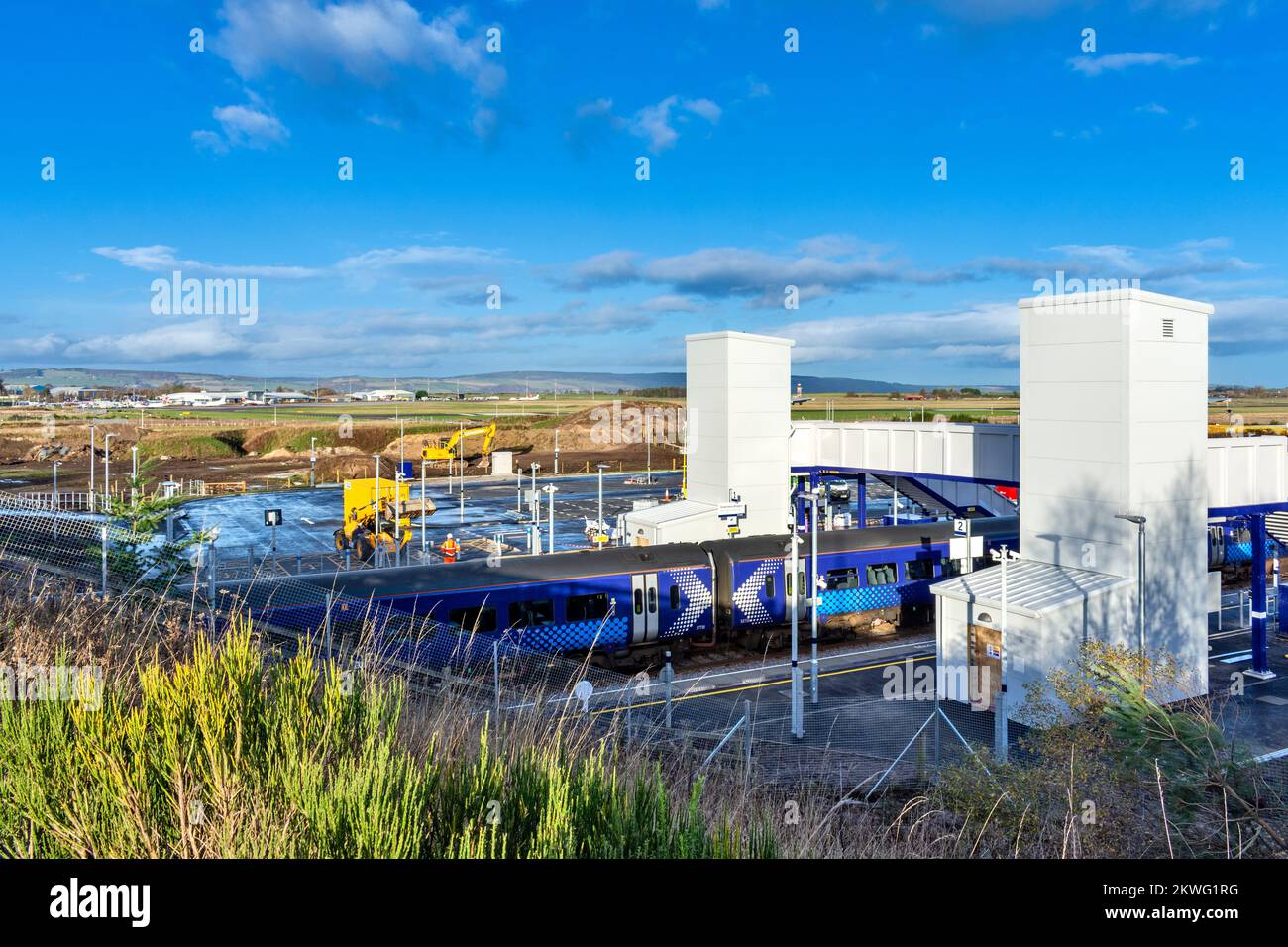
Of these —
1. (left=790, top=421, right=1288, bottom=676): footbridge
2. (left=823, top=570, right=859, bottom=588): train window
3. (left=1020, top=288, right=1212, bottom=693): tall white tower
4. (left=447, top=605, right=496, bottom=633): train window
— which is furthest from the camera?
(left=823, top=570, right=859, bottom=588): train window

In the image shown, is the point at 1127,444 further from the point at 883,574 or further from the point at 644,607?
the point at 644,607

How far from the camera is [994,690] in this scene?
1986 centimetres

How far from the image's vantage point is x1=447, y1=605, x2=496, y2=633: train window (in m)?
20.3

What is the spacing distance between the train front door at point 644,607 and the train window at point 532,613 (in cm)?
230

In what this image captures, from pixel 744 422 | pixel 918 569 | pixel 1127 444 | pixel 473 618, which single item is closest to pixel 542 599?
pixel 473 618

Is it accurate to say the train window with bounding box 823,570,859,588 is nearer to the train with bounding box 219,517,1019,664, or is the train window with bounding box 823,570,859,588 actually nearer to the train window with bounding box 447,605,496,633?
the train with bounding box 219,517,1019,664

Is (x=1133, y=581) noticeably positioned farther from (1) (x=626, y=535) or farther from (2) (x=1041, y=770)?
(1) (x=626, y=535)

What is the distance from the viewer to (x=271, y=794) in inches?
194

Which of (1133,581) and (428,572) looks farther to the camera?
(428,572)

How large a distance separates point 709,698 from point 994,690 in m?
6.13

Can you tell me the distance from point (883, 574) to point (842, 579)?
57.7 inches

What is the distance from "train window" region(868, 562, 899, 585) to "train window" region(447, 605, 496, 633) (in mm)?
11448

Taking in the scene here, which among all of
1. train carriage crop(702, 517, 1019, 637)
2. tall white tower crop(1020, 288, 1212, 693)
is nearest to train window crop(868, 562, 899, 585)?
train carriage crop(702, 517, 1019, 637)

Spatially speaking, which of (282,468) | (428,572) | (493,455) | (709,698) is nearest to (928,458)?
(709,698)
